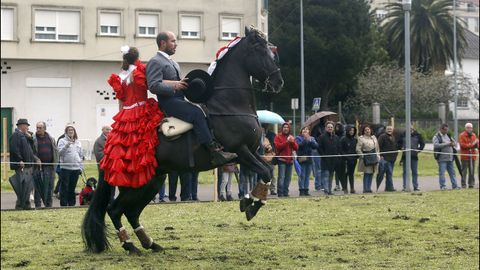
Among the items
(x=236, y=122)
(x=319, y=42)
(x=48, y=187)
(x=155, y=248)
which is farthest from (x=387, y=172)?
(x=236, y=122)

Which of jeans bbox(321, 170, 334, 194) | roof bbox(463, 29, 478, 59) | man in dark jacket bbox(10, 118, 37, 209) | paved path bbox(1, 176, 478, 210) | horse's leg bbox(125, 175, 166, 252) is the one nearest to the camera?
horse's leg bbox(125, 175, 166, 252)

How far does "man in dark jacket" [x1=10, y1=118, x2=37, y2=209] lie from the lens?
1944cm

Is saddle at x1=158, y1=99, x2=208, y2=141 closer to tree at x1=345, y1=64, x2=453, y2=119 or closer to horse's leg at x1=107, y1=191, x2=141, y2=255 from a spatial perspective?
horse's leg at x1=107, y1=191, x2=141, y2=255

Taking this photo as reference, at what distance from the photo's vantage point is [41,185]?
66.6 ft

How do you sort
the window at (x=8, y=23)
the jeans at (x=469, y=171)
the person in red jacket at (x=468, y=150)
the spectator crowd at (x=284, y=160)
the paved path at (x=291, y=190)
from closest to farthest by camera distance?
the spectator crowd at (x=284, y=160) < the paved path at (x=291, y=190) < the person in red jacket at (x=468, y=150) < the jeans at (x=469, y=171) < the window at (x=8, y=23)

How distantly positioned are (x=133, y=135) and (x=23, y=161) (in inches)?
351

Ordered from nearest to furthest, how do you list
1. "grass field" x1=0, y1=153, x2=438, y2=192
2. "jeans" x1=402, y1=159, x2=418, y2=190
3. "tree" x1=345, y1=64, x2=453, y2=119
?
"jeans" x1=402, y1=159, x2=418, y2=190 < "grass field" x1=0, y1=153, x2=438, y2=192 < "tree" x1=345, y1=64, x2=453, y2=119

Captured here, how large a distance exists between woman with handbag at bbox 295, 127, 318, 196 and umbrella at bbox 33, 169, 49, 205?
21.5 feet

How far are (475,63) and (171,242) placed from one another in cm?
8397

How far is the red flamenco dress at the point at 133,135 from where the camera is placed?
11.2m

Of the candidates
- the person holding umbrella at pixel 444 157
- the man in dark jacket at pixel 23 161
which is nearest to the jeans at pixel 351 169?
the person holding umbrella at pixel 444 157

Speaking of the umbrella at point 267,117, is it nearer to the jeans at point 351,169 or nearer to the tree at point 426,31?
the jeans at point 351,169

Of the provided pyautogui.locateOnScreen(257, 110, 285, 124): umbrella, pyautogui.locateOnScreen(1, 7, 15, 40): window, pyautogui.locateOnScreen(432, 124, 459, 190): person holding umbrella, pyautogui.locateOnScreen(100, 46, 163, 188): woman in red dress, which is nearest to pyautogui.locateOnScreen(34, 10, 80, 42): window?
pyautogui.locateOnScreen(1, 7, 15, 40): window

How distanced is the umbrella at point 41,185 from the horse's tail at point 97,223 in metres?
8.39
